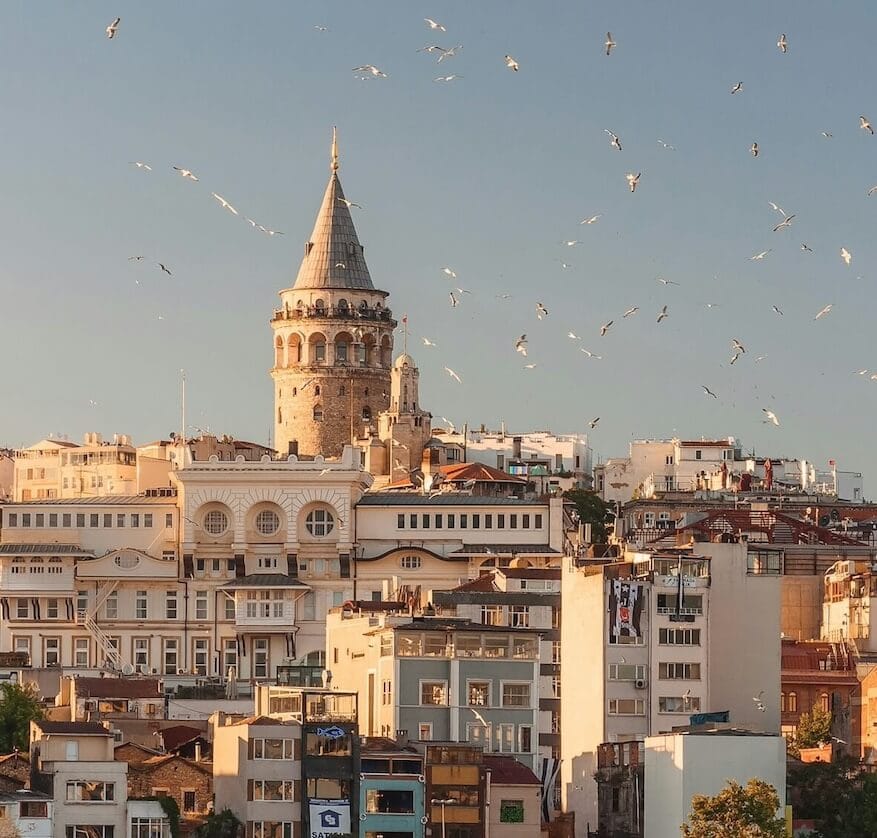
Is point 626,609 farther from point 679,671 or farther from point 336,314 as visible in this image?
point 336,314

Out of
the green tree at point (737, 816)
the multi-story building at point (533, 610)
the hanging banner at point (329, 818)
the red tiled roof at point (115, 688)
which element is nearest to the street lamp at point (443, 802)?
the hanging banner at point (329, 818)

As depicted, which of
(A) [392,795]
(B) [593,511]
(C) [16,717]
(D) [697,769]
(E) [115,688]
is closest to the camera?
(D) [697,769]

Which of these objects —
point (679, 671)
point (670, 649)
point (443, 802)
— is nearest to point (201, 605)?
point (670, 649)

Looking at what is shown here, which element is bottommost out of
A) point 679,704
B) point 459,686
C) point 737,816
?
point 737,816

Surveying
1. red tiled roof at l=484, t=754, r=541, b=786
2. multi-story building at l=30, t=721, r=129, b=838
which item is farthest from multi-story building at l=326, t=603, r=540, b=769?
multi-story building at l=30, t=721, r=129, b=838

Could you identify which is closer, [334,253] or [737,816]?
[737,816]

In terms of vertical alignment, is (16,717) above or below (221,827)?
above

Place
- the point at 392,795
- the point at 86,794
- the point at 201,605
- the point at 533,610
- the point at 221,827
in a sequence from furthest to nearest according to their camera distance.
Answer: the point at 201,605, the point at 533,610, the point at 392,795, the point at 221,827, the point at 86,794

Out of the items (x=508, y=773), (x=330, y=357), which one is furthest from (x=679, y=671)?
(x=330, y=357)
